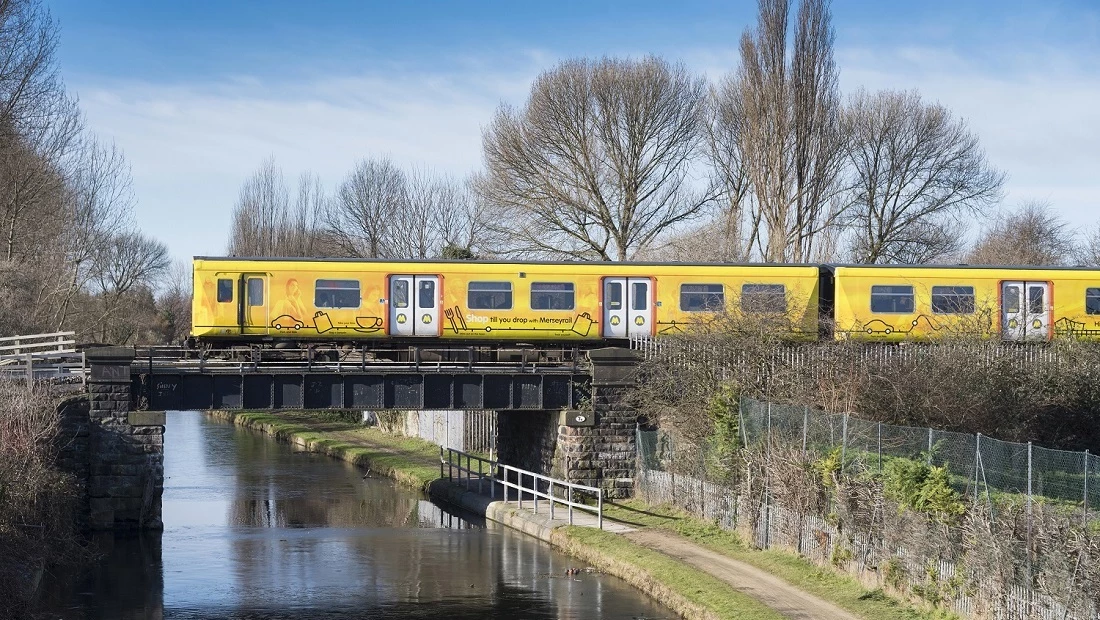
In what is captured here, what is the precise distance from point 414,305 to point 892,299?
1394 cm

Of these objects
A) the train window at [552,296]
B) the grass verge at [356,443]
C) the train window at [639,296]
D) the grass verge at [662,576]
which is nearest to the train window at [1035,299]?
the train window at [639,296]

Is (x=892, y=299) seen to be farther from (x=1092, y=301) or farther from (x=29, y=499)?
(x=29, y=499)

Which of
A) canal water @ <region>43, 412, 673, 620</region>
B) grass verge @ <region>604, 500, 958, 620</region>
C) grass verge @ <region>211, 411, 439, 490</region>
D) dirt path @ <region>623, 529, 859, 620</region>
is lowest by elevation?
canal water @ <region>43, 412, 673, 620</region>

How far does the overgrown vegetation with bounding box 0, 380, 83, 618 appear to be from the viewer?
72.5 ft

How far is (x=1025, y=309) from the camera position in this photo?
36500 mm

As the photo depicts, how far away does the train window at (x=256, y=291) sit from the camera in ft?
114

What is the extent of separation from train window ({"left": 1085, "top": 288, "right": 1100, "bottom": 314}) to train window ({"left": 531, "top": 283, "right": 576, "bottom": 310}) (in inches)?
590

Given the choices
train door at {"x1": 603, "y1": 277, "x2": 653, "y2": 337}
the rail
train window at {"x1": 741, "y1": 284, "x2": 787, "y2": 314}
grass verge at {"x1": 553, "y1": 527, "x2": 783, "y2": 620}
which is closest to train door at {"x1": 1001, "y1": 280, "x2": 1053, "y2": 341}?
train window at {"x1": 741, "y1": 284, "x2": 787, "y2": 314}

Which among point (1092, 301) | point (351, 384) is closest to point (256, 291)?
point (351, 384)

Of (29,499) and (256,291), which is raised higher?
(256,291)

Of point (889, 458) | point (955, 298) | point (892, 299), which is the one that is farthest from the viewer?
point (892, 299)

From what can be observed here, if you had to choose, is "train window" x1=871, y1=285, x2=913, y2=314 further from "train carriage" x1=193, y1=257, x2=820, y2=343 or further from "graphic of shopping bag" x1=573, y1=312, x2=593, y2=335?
"graphic of shopping bag" x1=573, y1=312, x2=593, y2=335

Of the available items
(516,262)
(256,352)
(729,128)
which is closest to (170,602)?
(256,352)

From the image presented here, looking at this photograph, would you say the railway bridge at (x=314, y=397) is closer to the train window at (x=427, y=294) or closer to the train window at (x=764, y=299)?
the train window at (x=427, y=294)
